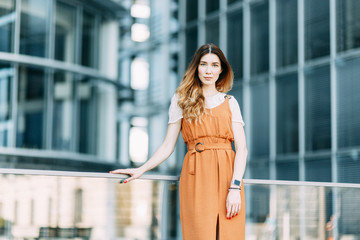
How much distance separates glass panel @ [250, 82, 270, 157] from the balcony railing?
1030cm

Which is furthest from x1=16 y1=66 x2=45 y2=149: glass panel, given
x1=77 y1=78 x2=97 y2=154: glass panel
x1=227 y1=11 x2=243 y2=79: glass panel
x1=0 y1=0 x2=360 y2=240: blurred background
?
x1=227 y1=11 x2=243 y2=79: glass panel

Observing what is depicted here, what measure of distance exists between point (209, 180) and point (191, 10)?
1591 centimetres

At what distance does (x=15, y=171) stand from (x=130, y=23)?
1991cm

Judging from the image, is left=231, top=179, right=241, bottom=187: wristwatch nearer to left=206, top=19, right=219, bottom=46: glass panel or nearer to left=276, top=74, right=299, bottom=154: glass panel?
left=276, top=74, right=299, bottom=154: glass panel

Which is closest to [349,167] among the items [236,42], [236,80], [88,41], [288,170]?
[288,170]

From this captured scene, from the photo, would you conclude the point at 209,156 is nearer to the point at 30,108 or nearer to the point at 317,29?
the point at 317,29

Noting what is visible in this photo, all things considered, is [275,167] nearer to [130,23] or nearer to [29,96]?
[29,96]

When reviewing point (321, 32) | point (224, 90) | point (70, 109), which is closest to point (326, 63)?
point (321, 32)

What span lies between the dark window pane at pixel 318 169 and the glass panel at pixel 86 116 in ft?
19.5

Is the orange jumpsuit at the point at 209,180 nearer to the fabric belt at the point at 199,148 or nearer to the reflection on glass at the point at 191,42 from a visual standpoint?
the fabric belt at the point at 199,148

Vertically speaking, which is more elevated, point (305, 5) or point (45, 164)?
point (305, 5)

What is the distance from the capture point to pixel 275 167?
15.2m

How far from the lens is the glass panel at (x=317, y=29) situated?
1411cm

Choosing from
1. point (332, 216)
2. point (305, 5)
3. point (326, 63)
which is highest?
point (305, 5)
